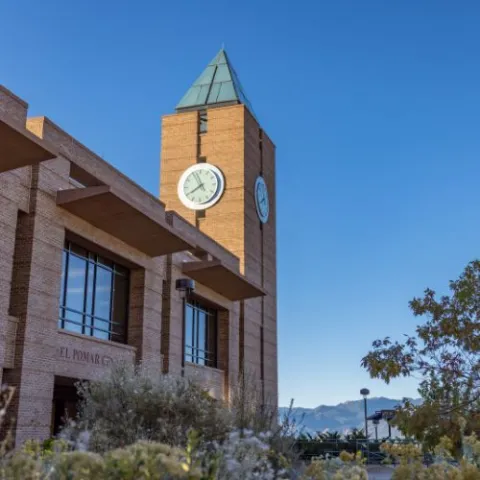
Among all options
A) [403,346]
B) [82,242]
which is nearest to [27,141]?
[82,242]

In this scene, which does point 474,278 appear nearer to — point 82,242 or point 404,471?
point 404,471

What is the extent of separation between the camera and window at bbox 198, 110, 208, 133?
38781 mm

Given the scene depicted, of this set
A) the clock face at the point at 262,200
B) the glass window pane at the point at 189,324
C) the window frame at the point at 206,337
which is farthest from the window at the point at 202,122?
the glass window pane at the point at 189,324

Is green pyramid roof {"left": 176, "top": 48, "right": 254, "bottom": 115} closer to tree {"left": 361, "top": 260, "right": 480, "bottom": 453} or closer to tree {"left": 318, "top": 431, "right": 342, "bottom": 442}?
tree {"left": 318, "top": 431, "right": 342, "bottom": 442}

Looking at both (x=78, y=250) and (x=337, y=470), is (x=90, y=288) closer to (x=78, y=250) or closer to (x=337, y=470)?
(x=78, y=250)

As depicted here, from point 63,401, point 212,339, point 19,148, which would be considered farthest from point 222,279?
point 19,148

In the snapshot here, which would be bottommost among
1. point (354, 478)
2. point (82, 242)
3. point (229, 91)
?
point (354, 478)

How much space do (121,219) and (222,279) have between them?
909 cm

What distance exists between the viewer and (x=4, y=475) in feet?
16.4

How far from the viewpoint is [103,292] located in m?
22.4

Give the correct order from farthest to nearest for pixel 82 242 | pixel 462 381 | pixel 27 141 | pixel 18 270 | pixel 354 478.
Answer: pixel 82 242, pixel 18 270, pixel 27 141, pixel 462 381, pixel 354 478

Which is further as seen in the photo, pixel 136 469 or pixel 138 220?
pixel 138 220

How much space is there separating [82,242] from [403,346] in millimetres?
10891

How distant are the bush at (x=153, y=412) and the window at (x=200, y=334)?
14.9 meters
